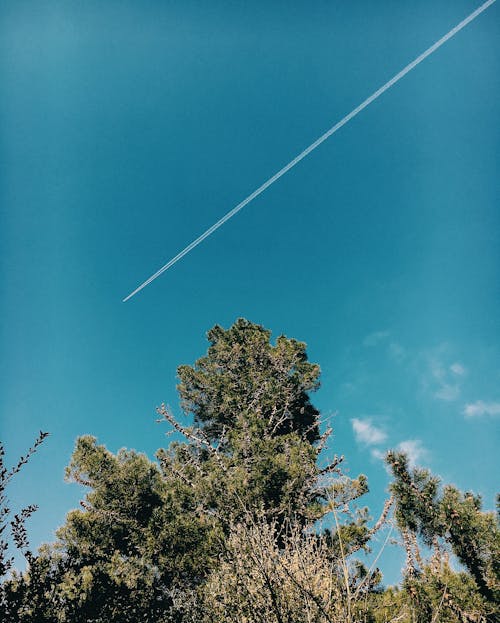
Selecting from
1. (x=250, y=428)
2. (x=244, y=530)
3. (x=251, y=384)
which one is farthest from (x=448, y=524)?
(x=251, y=384)

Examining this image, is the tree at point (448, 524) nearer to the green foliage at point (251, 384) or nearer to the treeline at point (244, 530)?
the treeline at point (244, 530)

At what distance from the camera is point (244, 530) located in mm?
4992

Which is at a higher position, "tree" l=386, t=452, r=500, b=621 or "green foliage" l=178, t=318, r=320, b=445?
"green foliage" l=178, t=318, r=320, b=445

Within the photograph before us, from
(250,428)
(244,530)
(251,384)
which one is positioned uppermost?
(251,384)

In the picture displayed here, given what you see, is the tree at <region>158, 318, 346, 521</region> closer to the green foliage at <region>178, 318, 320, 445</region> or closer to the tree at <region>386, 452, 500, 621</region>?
the green foliage at <region>178, 318, 320, 445</region>

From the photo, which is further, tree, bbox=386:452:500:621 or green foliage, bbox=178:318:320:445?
green foliage, bbox=178:318:320:445

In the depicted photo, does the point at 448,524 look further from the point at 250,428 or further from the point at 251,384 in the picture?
the point at 251,384

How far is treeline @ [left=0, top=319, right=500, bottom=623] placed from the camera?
4875 millimetres

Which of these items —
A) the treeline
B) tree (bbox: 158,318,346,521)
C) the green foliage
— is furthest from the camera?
the green foliage

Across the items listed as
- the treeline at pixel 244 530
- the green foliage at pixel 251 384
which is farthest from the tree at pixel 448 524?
the green foliage at pixel 251 384

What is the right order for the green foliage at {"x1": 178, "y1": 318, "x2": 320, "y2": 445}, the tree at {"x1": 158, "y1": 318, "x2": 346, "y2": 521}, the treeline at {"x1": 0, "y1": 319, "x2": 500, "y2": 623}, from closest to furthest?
the treeline at {"x1": 0, "y1": 319, "x2": 500, "y2": 623} → the tree at {"x1": 158, "y1": 318, "x2": 346, "y2": 521} → the green foliage at {"x1": 178, "y1": 318, "x2": 320, "y2": 445}

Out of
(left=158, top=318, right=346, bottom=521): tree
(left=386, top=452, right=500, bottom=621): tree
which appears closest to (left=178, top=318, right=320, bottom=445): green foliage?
(left=158, top=318, right=346, bottom=521): tree

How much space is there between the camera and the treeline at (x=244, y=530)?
488 centimetres

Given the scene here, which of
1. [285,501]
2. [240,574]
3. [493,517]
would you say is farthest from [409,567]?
[285,501]
